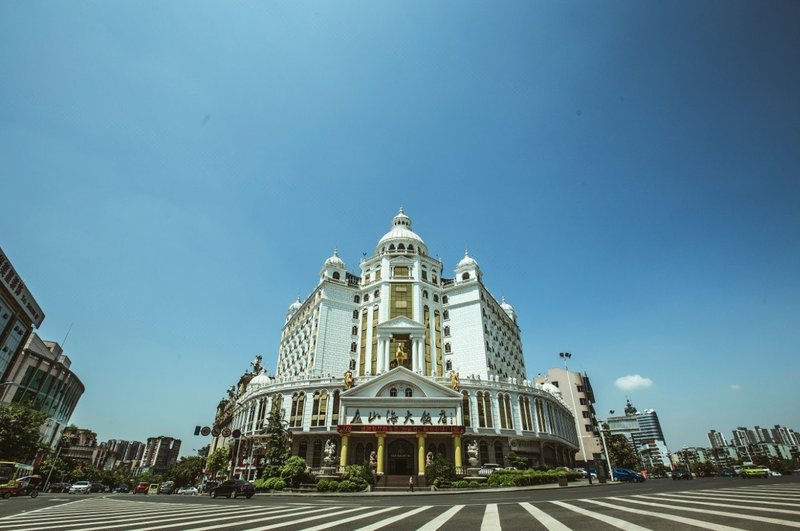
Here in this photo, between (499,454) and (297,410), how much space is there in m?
23.8

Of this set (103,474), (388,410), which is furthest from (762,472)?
(103,474)

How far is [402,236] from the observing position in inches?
2520

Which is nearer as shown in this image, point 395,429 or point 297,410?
point 395,429

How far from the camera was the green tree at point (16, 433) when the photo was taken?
139 feet

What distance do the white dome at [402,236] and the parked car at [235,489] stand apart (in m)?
42.0

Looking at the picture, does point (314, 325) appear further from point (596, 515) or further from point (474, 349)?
point (596, 515)

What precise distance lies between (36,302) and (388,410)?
62.8m

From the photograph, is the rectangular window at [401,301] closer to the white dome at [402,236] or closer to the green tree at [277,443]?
the white dome at [402,236]

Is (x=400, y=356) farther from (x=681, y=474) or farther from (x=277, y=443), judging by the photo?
(x=681, y=474)

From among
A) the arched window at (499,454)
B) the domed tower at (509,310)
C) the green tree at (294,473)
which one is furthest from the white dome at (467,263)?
the green tree at (294,473)

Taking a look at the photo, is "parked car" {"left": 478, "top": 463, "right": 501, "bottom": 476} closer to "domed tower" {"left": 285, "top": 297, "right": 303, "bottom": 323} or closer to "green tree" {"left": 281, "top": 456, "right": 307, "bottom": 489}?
"green tree" {"left": 281, "top": 456, "right": 307, "bottom": 489}

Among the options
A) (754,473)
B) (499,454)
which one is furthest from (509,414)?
(754,473)

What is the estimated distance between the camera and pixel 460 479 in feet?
111

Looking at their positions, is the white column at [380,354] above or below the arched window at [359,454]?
above
